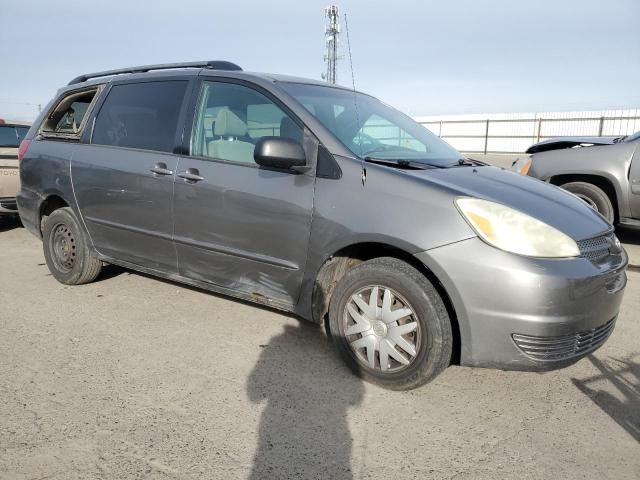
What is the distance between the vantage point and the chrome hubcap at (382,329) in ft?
8.45

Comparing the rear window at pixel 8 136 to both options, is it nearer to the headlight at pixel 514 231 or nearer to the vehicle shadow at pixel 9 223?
the vehicle shadow at pixel 9 223

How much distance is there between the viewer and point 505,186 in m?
2.81

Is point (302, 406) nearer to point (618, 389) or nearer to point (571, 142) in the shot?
point (618, 389)

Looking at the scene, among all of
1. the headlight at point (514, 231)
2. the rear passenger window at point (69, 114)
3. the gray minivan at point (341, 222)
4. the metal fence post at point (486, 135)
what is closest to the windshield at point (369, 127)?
the gray minivan at point (341, 222)

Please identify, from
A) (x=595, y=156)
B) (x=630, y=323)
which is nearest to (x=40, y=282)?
(x=630, y=323)

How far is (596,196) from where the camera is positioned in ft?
18.8

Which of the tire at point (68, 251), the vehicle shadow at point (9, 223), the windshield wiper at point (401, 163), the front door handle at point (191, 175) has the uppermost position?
the windshield wiper at point (401, 163)

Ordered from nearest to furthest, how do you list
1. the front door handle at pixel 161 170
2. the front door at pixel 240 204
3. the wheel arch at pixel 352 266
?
1. the wheel arch at pixel 352 266
2. the front door at pixel 240 204
3. the front door handle at pixel 161 170

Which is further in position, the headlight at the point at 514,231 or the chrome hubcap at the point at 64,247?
the chrome hubcap at the point at 64,247

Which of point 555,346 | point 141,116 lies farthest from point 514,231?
point 141,116

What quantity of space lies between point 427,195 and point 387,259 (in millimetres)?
408

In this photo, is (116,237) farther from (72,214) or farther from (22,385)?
(22,385)

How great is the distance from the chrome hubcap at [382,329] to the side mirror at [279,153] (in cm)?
83

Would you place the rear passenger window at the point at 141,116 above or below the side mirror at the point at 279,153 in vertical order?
above
